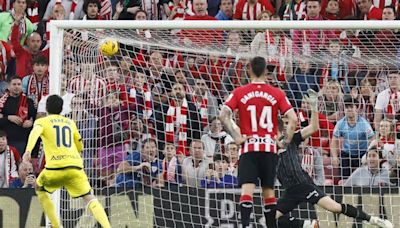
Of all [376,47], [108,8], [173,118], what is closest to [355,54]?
[376,47]

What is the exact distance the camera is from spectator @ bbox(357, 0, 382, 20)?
20078 millimetres

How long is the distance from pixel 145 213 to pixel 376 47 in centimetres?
349

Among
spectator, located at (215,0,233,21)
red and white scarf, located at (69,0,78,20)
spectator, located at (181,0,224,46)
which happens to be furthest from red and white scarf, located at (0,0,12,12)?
spectator, located at (181,0,224,46)

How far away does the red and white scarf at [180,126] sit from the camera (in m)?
17.5

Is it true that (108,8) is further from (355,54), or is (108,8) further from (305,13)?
(355,54)

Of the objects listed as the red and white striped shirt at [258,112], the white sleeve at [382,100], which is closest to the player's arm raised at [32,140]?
the red and white striped shirt at [258,112]

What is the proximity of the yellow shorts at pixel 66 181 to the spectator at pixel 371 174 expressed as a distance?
344cm

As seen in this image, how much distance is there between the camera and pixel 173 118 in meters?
17.5

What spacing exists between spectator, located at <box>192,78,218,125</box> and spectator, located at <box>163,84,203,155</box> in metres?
0.08

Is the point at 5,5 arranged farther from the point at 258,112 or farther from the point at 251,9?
the point at 258,112

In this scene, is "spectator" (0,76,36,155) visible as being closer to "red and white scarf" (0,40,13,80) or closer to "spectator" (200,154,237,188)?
"red and white scarf" (0,40,13,80)

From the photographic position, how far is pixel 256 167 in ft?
47.9

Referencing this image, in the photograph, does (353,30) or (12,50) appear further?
(12,50)

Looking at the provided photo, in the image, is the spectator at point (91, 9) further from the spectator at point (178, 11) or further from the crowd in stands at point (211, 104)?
the crowd in stands at point (211, 104)
